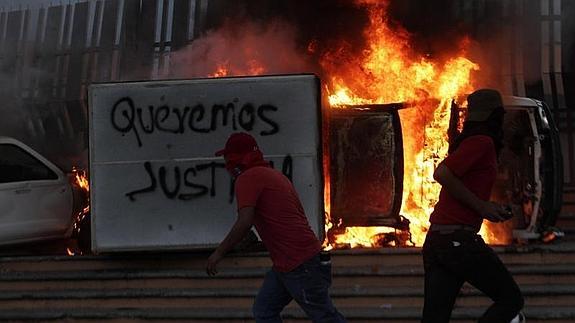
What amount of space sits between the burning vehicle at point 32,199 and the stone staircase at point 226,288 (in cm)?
62

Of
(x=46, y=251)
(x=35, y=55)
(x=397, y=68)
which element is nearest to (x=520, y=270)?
(x=397, y=68)

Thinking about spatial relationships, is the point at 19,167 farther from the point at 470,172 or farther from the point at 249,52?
the point at 470,172

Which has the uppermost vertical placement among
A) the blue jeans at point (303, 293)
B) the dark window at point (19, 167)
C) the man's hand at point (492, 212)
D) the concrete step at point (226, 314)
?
the dark window at point (19, 167)

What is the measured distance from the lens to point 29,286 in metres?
7.13

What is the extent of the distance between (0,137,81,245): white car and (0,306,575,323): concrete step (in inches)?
44.1

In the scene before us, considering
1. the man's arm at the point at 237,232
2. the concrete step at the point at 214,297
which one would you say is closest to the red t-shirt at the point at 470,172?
the man's arm at the point at 237,232

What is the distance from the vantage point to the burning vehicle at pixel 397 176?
23.7ft

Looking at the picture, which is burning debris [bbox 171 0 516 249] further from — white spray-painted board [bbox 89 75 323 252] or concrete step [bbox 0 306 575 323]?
concrete step [bbox 0 306 575 323]

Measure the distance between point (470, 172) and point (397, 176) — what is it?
12.7ft

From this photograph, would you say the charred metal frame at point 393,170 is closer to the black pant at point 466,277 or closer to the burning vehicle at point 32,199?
the burning vehicle at point 32,199

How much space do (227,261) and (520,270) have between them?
2846 millimetres

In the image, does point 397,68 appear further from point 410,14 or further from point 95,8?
point 95,8

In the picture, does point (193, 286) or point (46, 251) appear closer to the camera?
point (193, 286)

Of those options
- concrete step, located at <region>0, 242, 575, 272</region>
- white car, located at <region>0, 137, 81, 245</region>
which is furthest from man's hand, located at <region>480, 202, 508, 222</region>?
white car, located at <region>0, 137, 81, 245</region>
